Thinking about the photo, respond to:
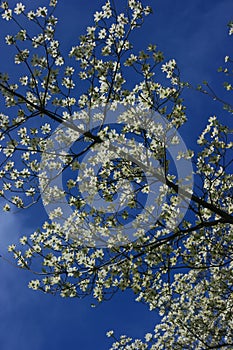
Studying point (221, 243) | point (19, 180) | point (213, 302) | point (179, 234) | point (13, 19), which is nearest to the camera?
point (13, 19)

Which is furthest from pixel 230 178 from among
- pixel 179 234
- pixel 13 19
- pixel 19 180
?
pixel 13 19

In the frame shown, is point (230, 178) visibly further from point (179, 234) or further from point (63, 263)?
point (63, 263)

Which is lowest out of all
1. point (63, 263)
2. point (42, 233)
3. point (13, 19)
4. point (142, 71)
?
point (63, 263)

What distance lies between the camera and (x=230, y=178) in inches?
340

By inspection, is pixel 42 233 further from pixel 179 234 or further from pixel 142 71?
pixel 142 71

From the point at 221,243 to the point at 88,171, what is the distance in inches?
135

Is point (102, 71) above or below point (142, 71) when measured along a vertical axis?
above

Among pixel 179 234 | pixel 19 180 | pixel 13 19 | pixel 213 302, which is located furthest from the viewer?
pixel 213 302

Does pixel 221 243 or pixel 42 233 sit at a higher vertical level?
pixel 42 233

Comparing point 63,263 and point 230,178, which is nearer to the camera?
point 63,263

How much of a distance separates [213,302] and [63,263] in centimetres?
478

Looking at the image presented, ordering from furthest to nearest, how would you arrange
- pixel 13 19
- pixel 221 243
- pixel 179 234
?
pixel 221 243, pixel 179 234, pixel 13 19

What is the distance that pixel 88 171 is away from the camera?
7336 millimetres

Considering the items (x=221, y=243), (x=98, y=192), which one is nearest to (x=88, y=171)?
(x=98, y=192)
